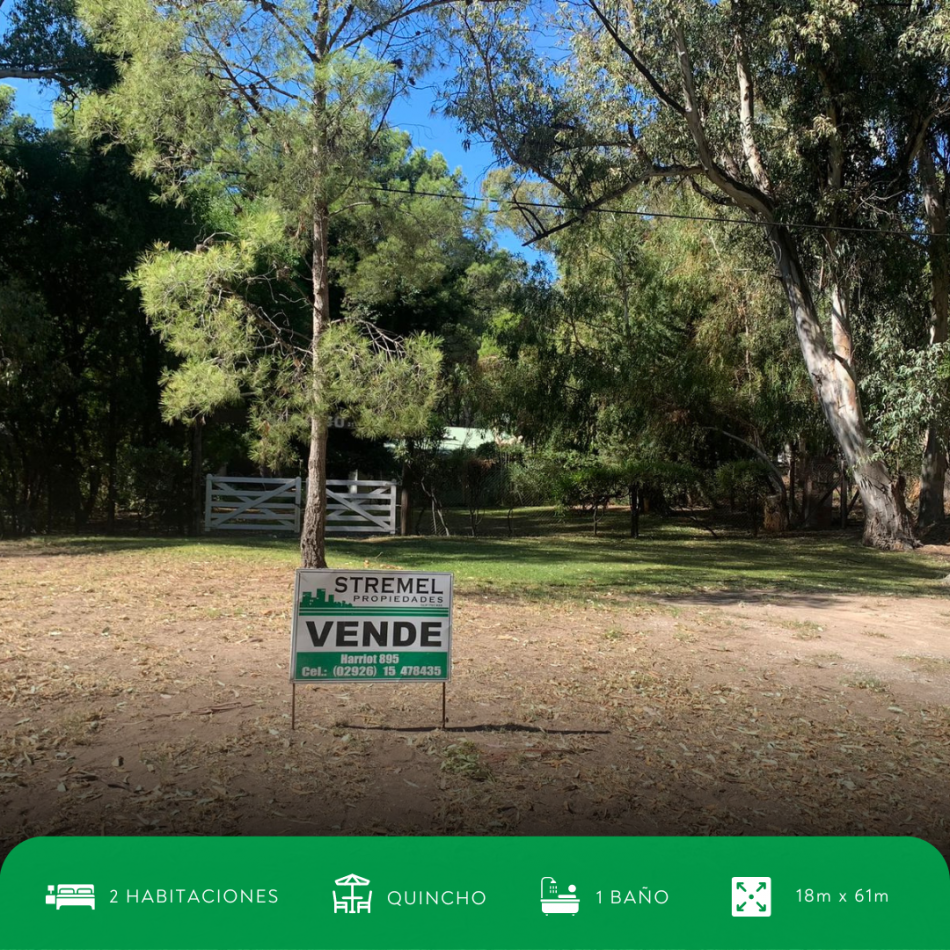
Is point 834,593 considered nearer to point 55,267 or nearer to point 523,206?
point 523,206

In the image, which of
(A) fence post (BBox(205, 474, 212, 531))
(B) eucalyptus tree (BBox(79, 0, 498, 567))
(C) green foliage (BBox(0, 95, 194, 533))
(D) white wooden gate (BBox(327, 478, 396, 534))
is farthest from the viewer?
(D) white wooden gate (BBox(327, 478, 396, 534))

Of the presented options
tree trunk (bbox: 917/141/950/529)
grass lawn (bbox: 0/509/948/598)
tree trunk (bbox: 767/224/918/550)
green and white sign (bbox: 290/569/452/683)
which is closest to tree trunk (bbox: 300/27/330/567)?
grass lawn (bbox: 0/509/948/598)

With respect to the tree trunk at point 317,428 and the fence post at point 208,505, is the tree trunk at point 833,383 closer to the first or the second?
the tree trunk at point 317,428

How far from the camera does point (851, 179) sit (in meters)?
18.5

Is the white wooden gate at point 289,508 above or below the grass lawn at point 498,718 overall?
above

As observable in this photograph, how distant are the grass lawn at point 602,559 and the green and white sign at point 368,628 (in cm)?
627

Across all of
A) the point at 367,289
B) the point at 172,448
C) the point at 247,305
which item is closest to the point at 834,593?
the point at 367,289

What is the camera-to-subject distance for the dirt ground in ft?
13.9

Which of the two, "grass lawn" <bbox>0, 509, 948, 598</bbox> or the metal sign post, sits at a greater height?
the metal sign post

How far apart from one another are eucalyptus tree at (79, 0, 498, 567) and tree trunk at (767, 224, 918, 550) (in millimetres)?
10031

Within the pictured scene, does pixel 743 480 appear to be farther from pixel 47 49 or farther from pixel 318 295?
pixel 47 49

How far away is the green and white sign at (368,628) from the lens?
5.11 metres

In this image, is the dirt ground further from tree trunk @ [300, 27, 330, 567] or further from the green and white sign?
tree trunk @ [300, 27, 330, 567]

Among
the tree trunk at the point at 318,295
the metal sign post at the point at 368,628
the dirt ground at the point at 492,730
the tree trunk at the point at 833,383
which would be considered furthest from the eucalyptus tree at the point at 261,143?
the tree trunk at the point at 833,383
